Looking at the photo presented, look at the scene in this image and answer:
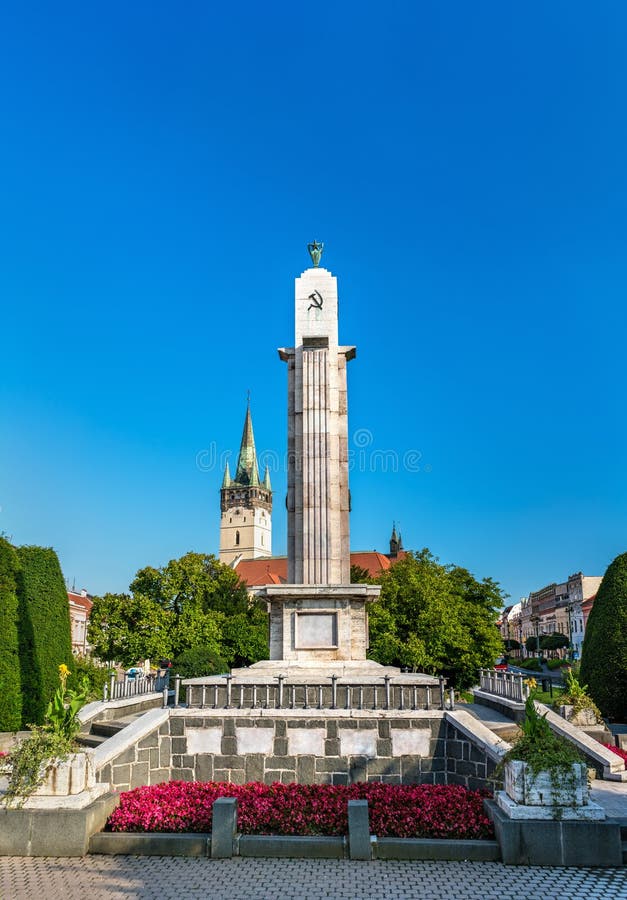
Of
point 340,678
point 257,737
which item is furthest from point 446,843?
point 340,678

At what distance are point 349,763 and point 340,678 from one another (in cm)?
220

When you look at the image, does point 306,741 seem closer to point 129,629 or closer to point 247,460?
point 129,629

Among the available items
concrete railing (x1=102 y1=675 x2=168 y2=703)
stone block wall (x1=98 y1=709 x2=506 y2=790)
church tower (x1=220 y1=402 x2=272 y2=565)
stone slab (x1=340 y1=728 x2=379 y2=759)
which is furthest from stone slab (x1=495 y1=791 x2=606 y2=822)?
church tower (x1=220 y1=402 x2=272 y2=565)

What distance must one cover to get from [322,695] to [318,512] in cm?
578

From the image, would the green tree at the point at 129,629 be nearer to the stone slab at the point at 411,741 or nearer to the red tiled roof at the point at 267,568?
the stone slab at the point at 411,741

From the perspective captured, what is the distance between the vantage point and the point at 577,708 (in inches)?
665

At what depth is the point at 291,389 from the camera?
1956 cm

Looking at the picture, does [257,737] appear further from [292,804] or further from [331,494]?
[331,494]

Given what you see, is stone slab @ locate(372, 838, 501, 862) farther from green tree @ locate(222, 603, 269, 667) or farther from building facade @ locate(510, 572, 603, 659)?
building facade @ locate(510, 572, 603, 659)

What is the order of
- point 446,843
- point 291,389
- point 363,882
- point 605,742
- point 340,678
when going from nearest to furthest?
point 363,882 → point 446,843 → point 340,678 → point 605,742 → point 291,389

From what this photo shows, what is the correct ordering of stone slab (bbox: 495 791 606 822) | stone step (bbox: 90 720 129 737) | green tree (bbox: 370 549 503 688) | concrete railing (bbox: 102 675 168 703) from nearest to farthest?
stone slab (bbox: 495 791 606 822)
stone step (bbox: 90 720 129 737)
concrete railing (bbox: 102 675 168 703)
green tree (bbox: 370 549 503 688)

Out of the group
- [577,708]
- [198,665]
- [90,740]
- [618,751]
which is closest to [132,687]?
[90,740]

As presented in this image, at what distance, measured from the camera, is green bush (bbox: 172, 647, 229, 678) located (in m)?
28.7

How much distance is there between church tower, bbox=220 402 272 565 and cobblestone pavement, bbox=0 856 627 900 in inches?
4686
